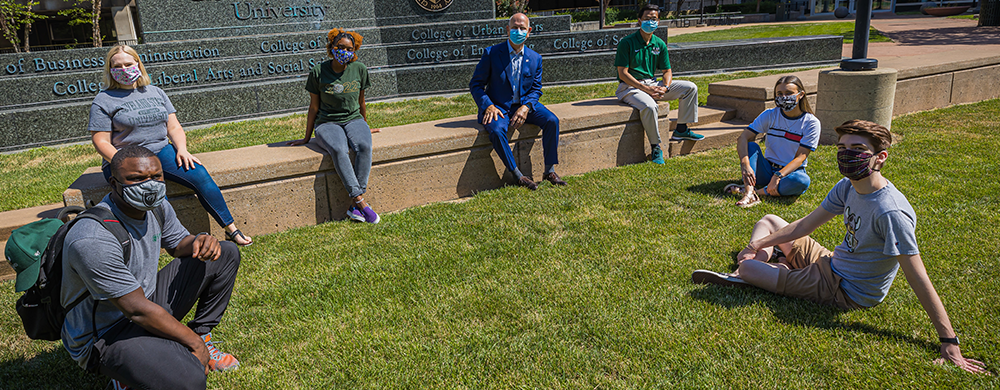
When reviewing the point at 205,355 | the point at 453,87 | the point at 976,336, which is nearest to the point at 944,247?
the point at 976,336

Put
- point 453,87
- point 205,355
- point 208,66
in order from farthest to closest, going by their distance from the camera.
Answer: point 453,87, point 208,66, point 205,355

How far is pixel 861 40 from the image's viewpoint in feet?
23.6

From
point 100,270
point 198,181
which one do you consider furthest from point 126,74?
point 100,270

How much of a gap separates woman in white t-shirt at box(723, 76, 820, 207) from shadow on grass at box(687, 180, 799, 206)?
0.04 m

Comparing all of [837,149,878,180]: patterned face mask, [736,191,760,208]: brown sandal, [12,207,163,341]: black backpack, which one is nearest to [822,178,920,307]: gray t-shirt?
[837,149,878,180]: patterned face mask

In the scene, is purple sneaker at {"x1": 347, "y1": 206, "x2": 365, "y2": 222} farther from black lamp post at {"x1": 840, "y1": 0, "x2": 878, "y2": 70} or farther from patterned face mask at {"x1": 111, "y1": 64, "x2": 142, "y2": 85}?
black lamp post at {"x1": 840, "y1": 0, "x2": 878, "y2": 70}

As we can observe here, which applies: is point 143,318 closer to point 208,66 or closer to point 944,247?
point 944,247

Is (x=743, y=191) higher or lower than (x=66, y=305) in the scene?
lower

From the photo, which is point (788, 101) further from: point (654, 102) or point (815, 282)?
point (815, 282)

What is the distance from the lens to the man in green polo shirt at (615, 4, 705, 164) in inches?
273

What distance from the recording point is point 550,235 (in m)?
4.88

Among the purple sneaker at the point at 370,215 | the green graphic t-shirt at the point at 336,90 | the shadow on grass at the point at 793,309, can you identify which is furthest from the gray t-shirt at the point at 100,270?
the shadow on grass at the point at 793,309

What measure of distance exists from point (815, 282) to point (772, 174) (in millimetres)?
2297

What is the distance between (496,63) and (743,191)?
2642 millimetres
